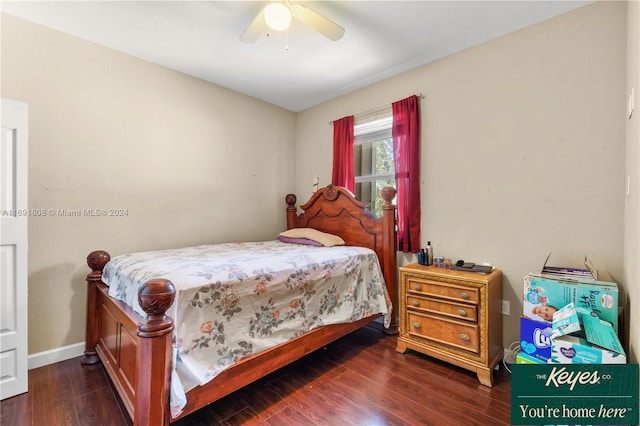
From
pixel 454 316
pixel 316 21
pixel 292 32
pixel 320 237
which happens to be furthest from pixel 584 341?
pixel 292 32

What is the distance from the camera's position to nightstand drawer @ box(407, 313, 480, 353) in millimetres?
1966

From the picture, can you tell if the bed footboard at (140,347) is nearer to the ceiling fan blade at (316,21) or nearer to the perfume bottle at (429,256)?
the ceiling fan blade at (316,21)

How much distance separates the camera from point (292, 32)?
87.5 inches

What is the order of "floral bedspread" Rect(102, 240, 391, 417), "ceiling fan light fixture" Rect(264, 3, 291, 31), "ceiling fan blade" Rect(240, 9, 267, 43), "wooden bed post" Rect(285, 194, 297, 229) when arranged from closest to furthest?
"floral bedspread" Rect(102, 240, 391, 417) → "ceiling fan light fixture" Rect(264, 3, 291, 31) → "ceiling fan blade" Rect(240, 9, 267, 43) → "wooden bed post" Rect(285, 194, 297, 229)

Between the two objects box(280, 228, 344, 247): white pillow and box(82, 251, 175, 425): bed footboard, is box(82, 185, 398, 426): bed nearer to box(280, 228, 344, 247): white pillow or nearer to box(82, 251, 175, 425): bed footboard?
box(82, 251, 175, 425): bed footboard

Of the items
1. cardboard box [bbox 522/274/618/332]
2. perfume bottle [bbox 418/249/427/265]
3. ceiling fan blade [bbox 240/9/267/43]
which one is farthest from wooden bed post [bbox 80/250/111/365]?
cardboard box [bbox 522/274/618/332]

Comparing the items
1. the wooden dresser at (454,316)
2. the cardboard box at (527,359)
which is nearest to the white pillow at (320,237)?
the wooden dresser at (454,316)

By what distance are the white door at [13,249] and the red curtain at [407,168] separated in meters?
2.87

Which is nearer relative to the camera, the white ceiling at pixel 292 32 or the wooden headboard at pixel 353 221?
the white ceiling at pixel 292 32

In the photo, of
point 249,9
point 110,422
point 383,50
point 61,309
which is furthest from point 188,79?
point 110,422

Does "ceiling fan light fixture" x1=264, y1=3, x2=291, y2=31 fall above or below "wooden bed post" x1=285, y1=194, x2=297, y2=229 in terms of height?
above

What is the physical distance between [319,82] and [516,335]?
298 cm

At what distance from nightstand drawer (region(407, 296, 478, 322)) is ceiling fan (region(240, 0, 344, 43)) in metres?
2.05

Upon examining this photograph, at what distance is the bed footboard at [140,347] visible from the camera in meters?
1.19
